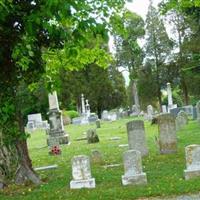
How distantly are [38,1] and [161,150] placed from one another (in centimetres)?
709

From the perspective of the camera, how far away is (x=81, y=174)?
1121 centimetres

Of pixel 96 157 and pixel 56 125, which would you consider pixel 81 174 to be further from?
pixel 56 125

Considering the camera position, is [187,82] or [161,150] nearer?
[161,150]

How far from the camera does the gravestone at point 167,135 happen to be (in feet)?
51.6

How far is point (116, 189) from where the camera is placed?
10.5 metres

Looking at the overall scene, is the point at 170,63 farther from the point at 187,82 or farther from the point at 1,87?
the point at 1,87

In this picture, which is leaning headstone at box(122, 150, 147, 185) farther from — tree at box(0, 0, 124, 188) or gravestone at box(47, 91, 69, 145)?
gravestone at box(47, 91, 69, 145)

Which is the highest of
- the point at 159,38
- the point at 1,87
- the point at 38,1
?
the point at 159,38

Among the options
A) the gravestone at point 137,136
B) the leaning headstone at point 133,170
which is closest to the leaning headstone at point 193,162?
the leaning headstone at point 133,170

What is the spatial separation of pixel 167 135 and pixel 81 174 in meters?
5.28

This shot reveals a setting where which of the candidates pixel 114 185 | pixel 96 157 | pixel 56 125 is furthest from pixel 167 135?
pixel 56 125

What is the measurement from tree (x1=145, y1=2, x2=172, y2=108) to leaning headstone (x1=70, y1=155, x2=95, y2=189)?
53.7m

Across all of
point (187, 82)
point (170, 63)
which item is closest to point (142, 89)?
point (170, 63)

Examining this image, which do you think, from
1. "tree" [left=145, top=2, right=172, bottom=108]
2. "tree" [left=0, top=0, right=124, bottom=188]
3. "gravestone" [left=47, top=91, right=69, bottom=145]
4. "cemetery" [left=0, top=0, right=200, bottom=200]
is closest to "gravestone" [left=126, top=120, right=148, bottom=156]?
"cemetery" [left=0, top=0, right=200, bottom=200]
